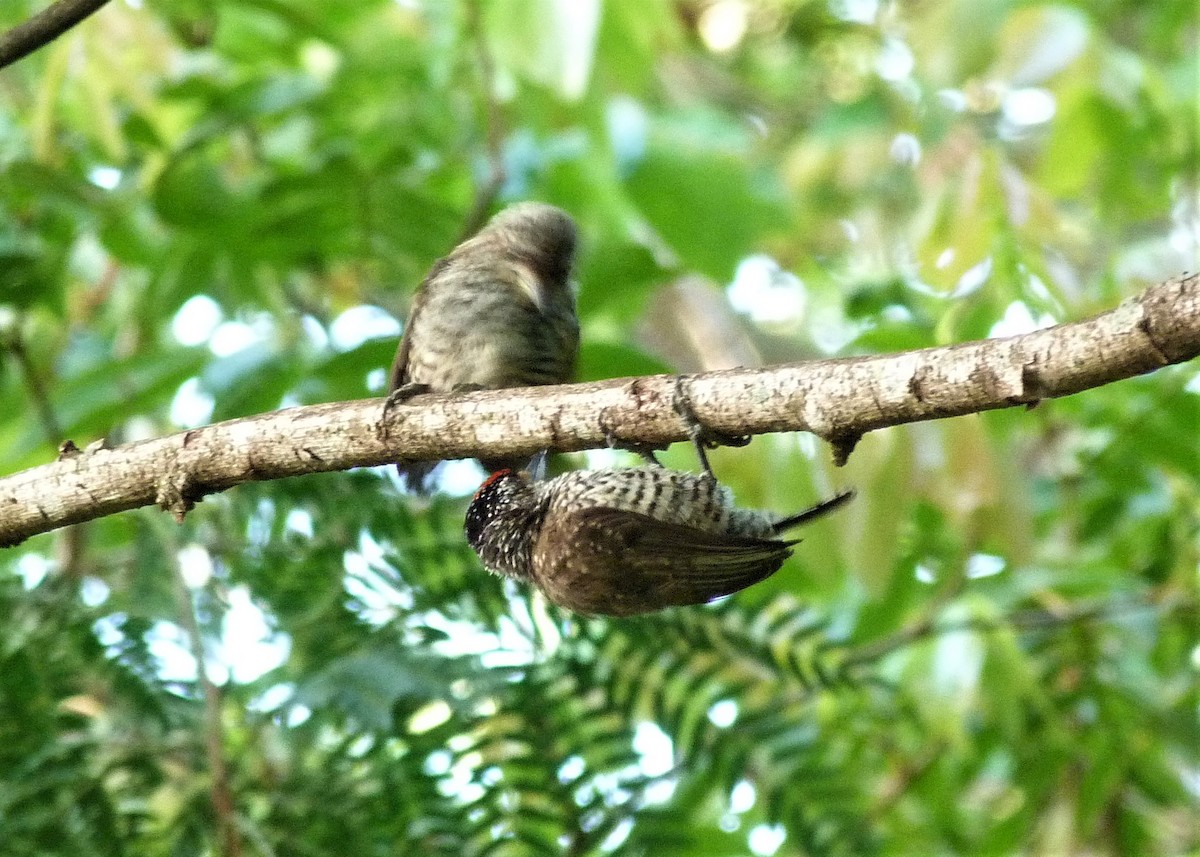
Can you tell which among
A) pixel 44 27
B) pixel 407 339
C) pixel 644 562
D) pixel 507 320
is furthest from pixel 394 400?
pixel 407 339

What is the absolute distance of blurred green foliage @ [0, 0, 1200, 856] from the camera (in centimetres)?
315

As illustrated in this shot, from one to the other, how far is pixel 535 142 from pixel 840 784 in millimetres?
2086

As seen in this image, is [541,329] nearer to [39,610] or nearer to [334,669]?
[334,669]

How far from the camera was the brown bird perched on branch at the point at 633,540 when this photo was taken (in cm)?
237

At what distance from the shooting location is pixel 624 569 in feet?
7.94

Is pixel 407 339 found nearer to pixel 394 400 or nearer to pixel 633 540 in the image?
pixel 394 400

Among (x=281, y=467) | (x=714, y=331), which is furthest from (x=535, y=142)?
(x=281, y=467)

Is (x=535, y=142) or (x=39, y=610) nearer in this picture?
(x=39, y=610)

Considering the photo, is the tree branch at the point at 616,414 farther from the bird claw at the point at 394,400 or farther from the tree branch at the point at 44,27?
the tree branch at the point at 44,27

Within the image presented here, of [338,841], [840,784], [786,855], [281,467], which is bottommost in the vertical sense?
[786,855]

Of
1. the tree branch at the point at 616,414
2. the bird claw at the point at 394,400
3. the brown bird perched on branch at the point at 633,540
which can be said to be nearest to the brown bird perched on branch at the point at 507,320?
the brown bird perched on branch at the point at 633,540

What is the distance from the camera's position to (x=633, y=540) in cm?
242

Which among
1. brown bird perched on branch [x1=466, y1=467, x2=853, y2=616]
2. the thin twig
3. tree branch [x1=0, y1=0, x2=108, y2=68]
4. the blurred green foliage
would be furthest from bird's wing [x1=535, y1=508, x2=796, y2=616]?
tree branch [x1=0, y1=0, x2=108, y2=68]

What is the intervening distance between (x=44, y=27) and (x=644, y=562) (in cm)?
139
